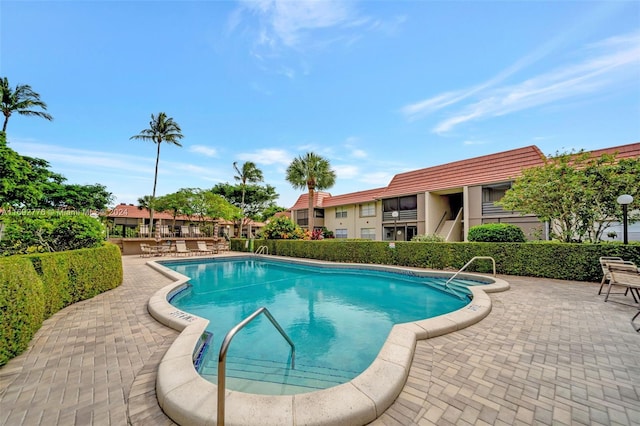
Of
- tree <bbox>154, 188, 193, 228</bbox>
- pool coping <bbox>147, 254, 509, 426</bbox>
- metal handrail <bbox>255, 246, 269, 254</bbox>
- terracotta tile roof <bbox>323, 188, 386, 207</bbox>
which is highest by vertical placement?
terracotta tile roof <bbox>323, 188, 386, 207</bbox>

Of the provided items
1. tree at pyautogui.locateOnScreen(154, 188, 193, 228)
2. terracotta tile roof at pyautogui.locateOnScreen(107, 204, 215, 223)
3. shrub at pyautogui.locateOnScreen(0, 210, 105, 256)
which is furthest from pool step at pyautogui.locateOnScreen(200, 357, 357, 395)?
terracotta tile roof at pyautogui.locateOnScreen(107, 204, 215, 223)

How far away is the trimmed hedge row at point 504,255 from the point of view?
27.1 feet

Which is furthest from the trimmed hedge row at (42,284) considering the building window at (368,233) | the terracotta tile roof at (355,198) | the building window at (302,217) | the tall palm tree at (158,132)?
the building window at (302,217)

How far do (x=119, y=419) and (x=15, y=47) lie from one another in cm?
1426

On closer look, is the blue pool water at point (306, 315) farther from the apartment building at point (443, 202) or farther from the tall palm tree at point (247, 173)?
the tall palm tree at point (247, 173)

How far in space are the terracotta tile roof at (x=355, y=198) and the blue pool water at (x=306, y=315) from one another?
13.0m

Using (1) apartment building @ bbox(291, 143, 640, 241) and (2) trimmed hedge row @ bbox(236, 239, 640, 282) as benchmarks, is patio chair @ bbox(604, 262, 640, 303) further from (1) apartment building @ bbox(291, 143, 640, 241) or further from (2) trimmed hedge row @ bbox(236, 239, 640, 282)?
(1) apartment building @ bbox(291, 143, 640, 241)

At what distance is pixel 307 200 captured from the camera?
31.7 meters

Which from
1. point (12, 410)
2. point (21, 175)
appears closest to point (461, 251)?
point (12, 410)

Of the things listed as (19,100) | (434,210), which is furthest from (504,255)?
(19,100)

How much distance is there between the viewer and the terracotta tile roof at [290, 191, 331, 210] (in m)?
29.9

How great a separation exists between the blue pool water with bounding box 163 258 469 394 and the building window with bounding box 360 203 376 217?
1292cm

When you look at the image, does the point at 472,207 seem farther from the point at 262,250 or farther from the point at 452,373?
the point at 452,373

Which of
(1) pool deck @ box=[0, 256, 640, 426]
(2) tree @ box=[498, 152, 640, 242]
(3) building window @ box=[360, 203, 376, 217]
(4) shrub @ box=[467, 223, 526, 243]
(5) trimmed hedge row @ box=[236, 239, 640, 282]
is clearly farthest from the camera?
(3) building window @ box=[360, 203, 376, 217]
